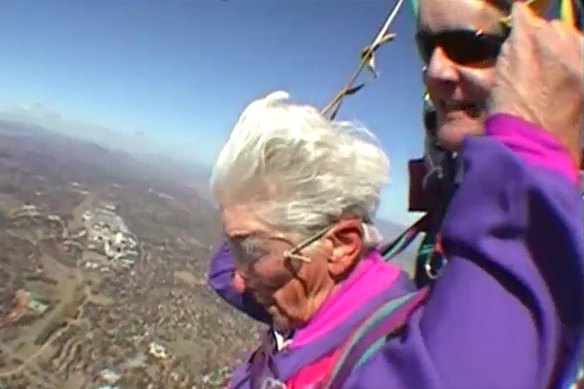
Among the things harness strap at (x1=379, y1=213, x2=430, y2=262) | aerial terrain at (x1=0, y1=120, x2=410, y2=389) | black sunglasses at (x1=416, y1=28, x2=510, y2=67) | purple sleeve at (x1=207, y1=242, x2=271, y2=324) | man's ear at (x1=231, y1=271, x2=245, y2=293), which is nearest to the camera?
black sunglasses at (x1=416, y1=28, x2=510, y2=67)

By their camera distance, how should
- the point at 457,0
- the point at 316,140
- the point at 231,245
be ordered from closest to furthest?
the point at 457,0, the point at 316,140, the point at 231,245

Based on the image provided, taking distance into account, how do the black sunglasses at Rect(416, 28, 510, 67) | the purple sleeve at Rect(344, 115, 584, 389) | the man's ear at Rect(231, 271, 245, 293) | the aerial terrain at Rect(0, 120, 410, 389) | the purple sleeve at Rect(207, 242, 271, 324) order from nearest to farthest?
1. the purple sleeve at Rect(344, 115, 584, 389)
2. the black sunglasses at Rect(416, 28, 510, 67)
3. the man's ear at Rect(231, 271, 245, 293)
4. the purple sleeve at Rect(207, 242, 271, 324)
5. the aerial terrain at Rect(0, 120, 410, 389)

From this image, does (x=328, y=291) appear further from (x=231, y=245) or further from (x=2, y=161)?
(x=2, y=161)

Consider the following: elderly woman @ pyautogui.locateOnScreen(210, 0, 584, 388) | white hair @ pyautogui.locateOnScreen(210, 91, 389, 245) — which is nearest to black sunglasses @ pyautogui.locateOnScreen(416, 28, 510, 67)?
elderly woman @ pyautogui.locateOnScreen(210, 0, 584, 388)

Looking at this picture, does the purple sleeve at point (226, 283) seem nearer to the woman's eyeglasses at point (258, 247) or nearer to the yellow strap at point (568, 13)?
the woman's eyeglasses at point (258, 247)

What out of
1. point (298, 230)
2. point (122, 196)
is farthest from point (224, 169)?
point (122, 196)

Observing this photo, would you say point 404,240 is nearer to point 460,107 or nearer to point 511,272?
point 460,107

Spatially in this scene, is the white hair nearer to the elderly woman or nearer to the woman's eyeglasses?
the woman's eyeglasses
